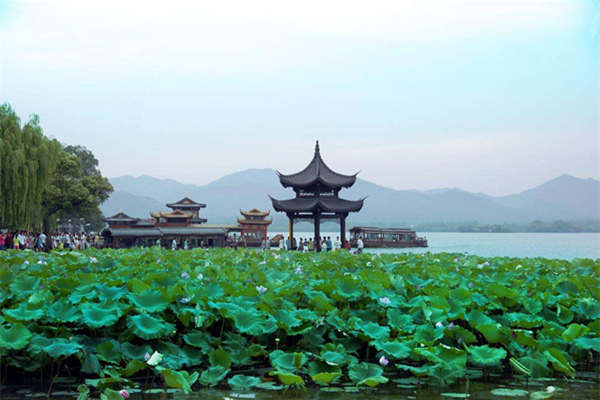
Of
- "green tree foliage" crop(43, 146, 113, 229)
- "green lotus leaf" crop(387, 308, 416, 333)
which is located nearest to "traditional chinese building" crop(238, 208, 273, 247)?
"green tree foliage" crop(43, 146, 113, 229)

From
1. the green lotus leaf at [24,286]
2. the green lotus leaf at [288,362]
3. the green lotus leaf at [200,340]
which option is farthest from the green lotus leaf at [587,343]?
the green lotus leaf at [24,286]

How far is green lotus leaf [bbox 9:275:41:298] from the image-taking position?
359cm

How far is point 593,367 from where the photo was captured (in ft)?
12.1

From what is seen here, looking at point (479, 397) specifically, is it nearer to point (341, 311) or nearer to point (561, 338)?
point (561, 338)

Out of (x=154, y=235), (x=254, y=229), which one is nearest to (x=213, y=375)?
(x=154, y=235)

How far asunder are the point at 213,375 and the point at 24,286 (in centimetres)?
179

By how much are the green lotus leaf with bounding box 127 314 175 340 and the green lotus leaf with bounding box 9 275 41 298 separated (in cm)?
106

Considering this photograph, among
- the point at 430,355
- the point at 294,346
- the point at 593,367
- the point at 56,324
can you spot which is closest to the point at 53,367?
the point at 56,324

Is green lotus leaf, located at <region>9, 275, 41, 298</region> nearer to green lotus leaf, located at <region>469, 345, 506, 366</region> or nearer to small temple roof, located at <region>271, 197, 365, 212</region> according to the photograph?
green lotus leaf, located at <region>469, 345, 506, 366</region>

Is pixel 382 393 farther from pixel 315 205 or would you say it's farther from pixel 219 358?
pixel 315 205

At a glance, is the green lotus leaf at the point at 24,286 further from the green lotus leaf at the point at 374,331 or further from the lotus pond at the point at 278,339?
the green lotus leaf at the point at 374,331

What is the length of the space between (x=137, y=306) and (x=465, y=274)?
155 inches

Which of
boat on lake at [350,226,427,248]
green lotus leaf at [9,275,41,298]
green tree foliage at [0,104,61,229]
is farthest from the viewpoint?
boat on lake at [350,226,427,248]

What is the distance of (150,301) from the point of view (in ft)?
10.6
